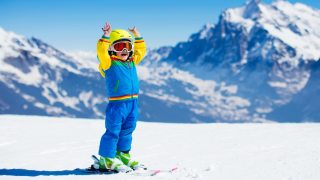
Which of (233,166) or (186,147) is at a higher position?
(186,147)

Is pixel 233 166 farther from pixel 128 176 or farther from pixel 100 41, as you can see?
pixel 100 41

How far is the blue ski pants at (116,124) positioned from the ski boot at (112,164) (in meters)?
0.09

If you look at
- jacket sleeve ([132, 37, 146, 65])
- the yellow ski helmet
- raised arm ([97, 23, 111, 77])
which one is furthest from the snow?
the yellow ski helmet

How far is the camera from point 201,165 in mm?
3809

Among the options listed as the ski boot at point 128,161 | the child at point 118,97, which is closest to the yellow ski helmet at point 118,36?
the child at point 118,97

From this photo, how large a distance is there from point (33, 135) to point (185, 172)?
5.93 meters

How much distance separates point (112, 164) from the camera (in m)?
3.81

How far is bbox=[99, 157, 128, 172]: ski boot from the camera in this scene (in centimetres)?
377

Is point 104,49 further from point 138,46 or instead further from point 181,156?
point 181,156

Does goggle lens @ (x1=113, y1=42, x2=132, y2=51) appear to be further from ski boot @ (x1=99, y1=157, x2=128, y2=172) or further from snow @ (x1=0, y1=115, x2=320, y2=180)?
snow @ (x1=0, y1=115, x2=320, y2=180)

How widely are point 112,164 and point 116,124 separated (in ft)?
2.14

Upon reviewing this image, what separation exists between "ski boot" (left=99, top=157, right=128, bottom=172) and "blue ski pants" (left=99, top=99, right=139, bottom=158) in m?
0.09

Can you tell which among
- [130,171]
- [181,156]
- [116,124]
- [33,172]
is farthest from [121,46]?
[33,172]

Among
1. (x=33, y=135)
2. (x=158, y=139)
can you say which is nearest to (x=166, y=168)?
(x=158, y=139)
